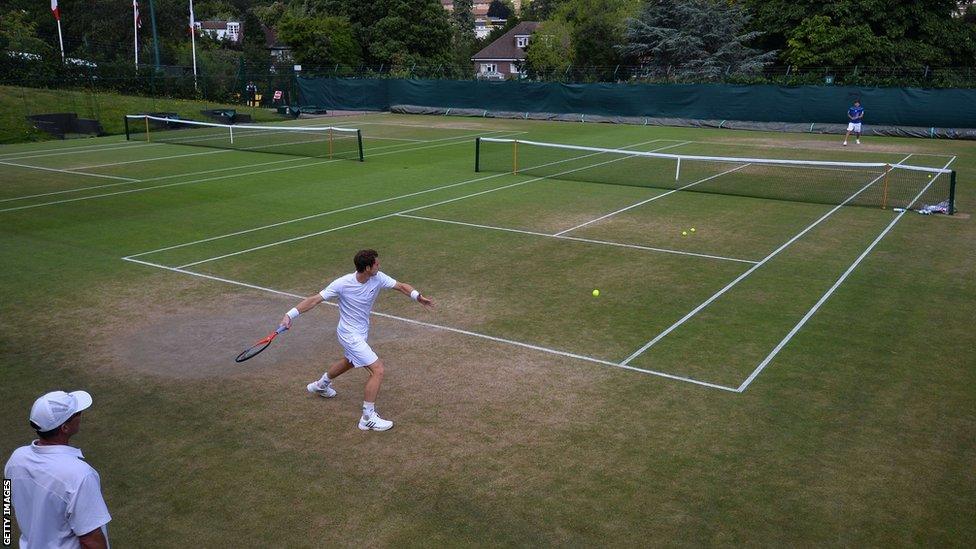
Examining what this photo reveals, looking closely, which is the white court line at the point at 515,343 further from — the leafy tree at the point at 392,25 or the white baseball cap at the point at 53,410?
the leafy tree at the point at 392,25

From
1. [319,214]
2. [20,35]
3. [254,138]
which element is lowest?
[319,214]

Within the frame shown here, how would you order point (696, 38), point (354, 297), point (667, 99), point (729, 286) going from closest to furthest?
point (354, 297)
point (729, 286)
point (667, 99)
point (696, 38)

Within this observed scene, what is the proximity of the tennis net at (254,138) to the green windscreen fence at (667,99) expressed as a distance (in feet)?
44.1

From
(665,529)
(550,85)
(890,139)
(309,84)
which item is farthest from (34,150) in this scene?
(890,139)

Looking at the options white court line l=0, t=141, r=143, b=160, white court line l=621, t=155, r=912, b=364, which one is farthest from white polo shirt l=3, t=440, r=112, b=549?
white court line l=0, t=141, r=143, b=160

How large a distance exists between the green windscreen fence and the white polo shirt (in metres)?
42.3

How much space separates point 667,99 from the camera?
44.8m

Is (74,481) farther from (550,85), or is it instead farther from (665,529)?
(550,85)

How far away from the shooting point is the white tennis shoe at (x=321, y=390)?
31.1ft

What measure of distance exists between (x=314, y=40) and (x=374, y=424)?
6388 cm

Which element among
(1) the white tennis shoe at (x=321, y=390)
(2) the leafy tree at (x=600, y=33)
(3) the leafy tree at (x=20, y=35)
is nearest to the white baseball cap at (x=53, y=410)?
(1) the white tennis shoe at (x=321, y=390)

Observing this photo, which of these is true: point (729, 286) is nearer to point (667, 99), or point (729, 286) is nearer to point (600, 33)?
point (667, 99)

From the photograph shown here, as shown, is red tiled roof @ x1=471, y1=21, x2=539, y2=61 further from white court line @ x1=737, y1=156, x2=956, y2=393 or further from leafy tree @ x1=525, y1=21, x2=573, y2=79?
white court line @ x1=737, y1=156, x2=956, y2=393

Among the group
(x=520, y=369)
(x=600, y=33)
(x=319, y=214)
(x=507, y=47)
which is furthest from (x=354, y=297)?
(x=507, y=47)
